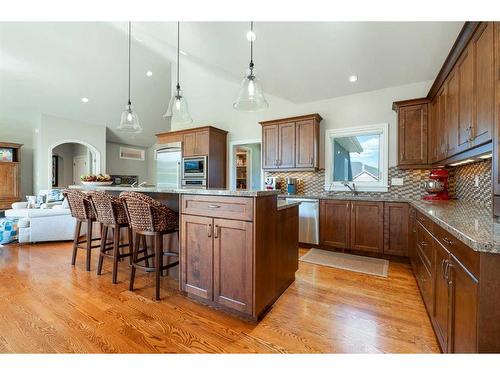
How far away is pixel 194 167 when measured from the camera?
519 cm

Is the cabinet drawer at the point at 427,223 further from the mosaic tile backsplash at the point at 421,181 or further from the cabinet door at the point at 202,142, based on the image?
the cabinet door at the point at 202,142

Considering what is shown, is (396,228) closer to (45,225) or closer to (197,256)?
(197,256)

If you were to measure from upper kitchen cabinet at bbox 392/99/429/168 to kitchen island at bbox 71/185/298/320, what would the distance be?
231 cm

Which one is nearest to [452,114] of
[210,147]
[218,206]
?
[218,206]

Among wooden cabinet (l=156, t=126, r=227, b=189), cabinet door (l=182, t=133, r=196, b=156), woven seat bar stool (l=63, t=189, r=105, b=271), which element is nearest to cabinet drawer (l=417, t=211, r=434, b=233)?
woven seat bar stool (l=63, t=189, r=105, b=271)

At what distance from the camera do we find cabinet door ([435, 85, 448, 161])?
8.87 ft

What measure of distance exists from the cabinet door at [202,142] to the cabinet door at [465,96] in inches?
158

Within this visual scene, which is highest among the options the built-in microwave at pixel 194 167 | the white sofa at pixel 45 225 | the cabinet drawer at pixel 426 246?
the built-in microwave at pixel 194 167

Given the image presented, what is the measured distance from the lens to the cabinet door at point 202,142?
5.05m

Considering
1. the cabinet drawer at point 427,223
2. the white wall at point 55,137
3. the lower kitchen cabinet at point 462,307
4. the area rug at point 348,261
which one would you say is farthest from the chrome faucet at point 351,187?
the white wall at point 55,137

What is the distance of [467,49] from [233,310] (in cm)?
294

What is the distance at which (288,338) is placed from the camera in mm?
1688
